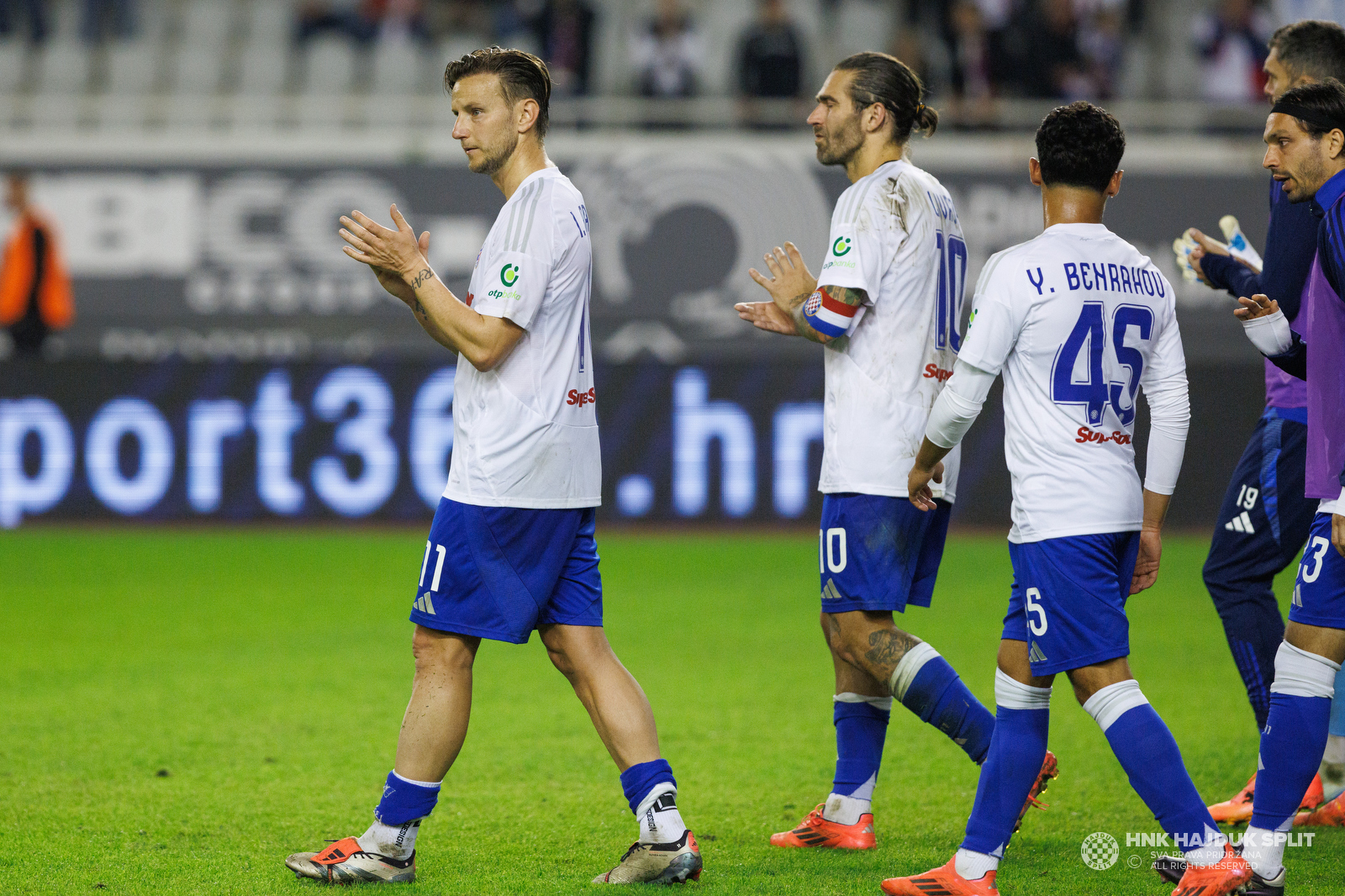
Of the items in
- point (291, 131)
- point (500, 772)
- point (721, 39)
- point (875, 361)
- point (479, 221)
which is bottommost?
point (500, 772)

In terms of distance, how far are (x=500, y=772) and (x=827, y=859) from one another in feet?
4.72

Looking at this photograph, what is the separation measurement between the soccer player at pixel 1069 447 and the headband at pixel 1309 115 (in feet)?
1.58

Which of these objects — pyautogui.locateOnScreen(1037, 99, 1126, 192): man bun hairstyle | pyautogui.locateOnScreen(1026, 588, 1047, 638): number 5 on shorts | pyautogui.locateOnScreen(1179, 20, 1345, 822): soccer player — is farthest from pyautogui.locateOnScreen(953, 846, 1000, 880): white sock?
pyautogui.locateOnScreen(1037, 99, 1126, 192): man bun hairstyle

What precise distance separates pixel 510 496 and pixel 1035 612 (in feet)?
4.57

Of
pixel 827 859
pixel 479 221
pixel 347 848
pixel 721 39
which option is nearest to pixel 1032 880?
Result: pixel 827 859

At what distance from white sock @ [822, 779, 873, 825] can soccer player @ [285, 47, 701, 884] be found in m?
0.62

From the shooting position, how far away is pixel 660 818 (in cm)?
387

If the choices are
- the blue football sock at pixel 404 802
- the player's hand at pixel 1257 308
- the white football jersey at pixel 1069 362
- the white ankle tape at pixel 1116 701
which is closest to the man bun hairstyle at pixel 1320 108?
the player's hand at pixel 1257 308

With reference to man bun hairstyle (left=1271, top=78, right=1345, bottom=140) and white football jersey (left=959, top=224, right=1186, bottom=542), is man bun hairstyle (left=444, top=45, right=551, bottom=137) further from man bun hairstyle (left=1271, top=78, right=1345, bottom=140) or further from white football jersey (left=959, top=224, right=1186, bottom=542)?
man bun hairstyle (left=1271, top=78, right=1345, bottom=140)

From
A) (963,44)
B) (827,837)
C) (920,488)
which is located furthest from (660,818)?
(963,44)

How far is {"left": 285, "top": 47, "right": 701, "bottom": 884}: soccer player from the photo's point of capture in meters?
3.86

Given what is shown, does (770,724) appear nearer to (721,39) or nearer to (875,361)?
(875,361)

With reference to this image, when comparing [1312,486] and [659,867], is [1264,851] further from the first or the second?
[659,867]

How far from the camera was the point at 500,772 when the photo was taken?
16.9 ft
